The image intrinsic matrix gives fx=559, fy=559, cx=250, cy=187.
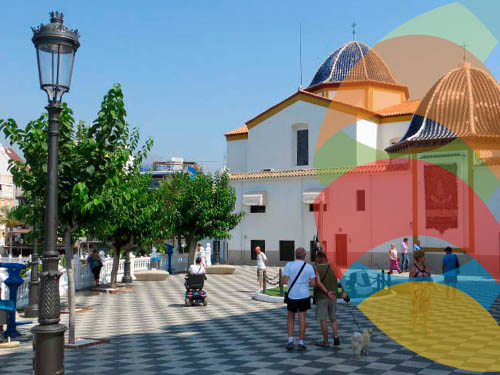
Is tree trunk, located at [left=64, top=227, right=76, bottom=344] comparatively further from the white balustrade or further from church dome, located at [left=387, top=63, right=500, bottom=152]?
church dome, located at [left=387, top=63, right=500, bottom=152]

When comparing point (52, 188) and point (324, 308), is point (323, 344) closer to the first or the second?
point (324, 308)

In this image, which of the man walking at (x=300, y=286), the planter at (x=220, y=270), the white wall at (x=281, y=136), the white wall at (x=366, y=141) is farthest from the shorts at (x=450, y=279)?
the white wall at (x=281, y=136)

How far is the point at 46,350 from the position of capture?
634cm

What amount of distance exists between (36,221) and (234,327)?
4982 millimetres

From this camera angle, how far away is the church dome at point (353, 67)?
41719mm

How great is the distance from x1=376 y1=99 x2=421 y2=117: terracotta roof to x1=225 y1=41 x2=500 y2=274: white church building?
3.1 inches

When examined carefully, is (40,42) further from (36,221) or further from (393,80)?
(393,80)

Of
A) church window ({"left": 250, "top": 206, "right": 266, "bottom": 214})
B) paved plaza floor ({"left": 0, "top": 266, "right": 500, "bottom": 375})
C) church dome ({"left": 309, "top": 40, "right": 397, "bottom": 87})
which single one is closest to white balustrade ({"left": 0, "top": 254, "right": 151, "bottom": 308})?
paved plaza floor ({"left": 0, "top": 266, "right": 500, "bottom": 375})

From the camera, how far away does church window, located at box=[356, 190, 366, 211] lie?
33.2m

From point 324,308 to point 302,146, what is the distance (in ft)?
93.9

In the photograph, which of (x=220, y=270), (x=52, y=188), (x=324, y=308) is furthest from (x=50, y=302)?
(x=220, y=270)

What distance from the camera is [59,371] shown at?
6418 mm

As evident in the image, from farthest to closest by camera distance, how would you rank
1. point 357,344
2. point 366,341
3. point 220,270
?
point 220,270
point 366,341
point 357,344

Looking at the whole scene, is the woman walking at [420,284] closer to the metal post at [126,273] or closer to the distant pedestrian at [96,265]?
the distant pedestrian at [96,265]
